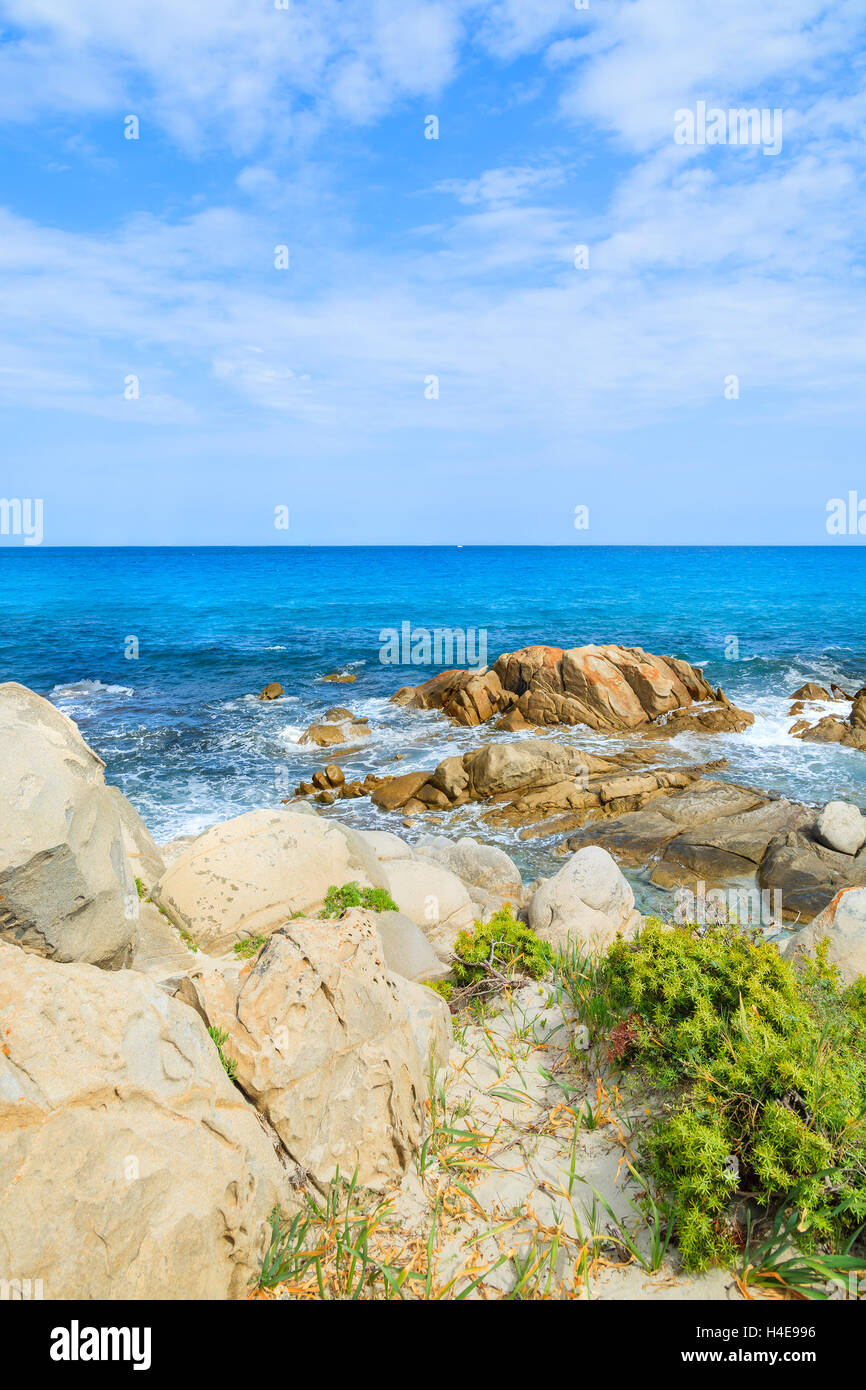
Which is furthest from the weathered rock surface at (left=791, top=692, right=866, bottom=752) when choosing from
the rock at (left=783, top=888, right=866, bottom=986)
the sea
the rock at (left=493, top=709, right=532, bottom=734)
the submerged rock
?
the submerged rock

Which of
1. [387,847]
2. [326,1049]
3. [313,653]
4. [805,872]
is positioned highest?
[313,653]

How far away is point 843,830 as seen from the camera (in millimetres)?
15477

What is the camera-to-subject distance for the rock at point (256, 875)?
875cm

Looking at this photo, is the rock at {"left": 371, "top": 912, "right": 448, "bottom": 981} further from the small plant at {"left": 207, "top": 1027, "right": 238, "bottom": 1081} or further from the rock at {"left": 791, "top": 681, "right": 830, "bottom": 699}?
the rock at {"left": 791, "top": 681, "right": 830, "bottom": 699}

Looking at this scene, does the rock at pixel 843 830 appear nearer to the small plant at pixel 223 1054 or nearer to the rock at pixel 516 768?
the rock at pixel 516 768

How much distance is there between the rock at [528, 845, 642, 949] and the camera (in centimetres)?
1001

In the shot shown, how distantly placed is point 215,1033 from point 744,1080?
3.40 metres

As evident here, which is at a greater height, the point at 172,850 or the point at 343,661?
the point at 343,661

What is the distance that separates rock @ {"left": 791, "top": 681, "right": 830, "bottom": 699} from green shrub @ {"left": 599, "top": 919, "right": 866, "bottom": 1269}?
28.1m

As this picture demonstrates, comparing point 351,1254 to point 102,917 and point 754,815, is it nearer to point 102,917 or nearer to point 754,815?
point 102,917

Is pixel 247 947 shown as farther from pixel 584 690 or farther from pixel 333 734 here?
pixel 584 690

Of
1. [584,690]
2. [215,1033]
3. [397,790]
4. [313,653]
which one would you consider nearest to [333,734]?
[397,790]

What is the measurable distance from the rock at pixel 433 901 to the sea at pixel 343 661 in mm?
6227
